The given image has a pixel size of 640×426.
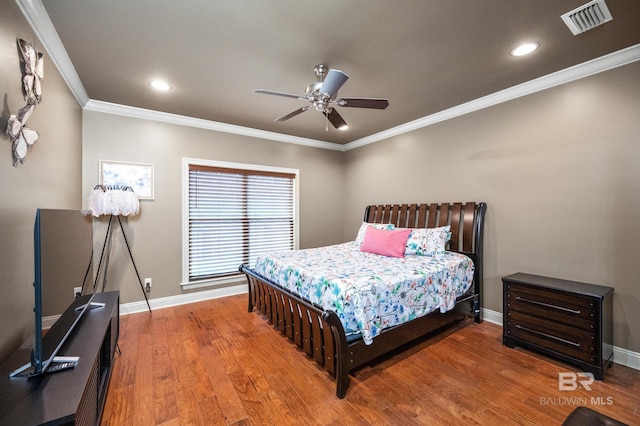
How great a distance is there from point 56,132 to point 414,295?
3582 millimetres

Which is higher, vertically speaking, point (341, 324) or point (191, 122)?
point (191, 122)

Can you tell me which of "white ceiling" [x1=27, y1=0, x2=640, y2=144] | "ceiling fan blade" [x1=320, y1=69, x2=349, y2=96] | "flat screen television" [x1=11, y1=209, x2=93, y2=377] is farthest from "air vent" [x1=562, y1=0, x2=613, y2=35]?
"flat screen television" [x1=11, y1=209, x2=93, y2=377]

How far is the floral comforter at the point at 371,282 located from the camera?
2.09 meters

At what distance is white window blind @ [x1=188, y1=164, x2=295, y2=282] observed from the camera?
4000 millimetres

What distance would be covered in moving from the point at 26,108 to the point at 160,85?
139 centimetres

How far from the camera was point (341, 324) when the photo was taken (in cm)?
198

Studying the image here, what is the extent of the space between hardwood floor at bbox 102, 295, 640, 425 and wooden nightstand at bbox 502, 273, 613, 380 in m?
0.13

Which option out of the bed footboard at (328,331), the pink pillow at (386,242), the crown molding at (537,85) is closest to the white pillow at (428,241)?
the pink pillow at (386,242)

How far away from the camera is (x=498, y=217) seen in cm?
322

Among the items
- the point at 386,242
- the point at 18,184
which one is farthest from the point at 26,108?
the point at 386,242

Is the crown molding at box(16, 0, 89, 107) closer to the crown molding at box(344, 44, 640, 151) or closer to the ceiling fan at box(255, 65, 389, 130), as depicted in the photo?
the ceiling fan at box(255, 65, 389, 130)

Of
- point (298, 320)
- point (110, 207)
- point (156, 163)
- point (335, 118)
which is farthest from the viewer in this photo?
point (156, 163)

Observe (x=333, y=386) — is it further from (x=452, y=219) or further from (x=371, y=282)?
(x=452, y=219)

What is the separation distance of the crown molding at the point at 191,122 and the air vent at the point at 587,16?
3.69 meters
